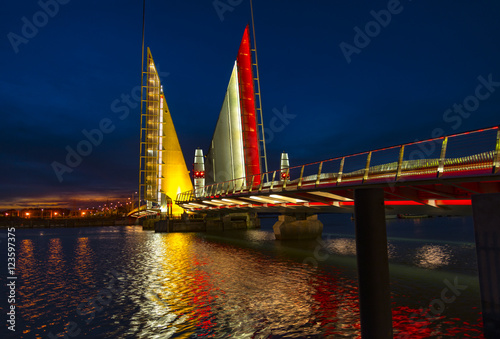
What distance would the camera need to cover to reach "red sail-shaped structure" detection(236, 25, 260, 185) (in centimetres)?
6719

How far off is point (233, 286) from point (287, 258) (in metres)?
10.2

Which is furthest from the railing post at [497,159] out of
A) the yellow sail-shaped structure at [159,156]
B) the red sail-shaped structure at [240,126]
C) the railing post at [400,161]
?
the yellow sail-shaped structure at [159,156]

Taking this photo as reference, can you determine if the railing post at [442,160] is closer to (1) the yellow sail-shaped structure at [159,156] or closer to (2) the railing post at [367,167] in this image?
(2) the railing post at [367,167]

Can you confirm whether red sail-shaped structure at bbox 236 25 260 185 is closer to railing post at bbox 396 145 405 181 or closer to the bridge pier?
the bridge pier

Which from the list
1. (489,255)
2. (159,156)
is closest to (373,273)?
(489,255)

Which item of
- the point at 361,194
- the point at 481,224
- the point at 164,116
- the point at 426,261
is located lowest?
the point at 426,261

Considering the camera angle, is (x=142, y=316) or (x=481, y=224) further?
(x=142, y=316)

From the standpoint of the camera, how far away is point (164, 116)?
97000mm

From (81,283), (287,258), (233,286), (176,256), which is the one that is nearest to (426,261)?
(287,258)

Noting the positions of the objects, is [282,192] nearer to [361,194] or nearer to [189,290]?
[189,290]

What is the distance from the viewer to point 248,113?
222ft

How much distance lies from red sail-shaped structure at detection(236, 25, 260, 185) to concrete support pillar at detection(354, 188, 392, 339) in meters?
57.8

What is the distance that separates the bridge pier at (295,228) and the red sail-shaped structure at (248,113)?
23.3 meters

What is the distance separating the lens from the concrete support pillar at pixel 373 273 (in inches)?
306
